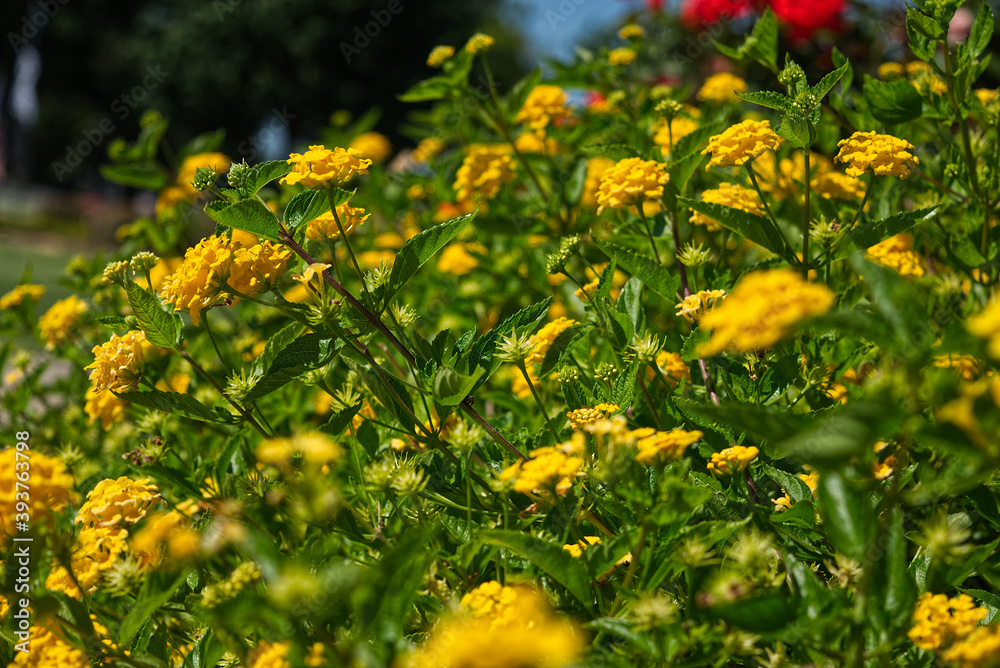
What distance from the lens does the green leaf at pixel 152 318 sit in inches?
50.0

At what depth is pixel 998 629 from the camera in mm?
812

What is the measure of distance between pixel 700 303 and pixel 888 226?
34cm

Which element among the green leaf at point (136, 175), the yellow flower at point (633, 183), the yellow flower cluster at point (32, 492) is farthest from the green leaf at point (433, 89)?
the yellow flower cluster at point (32, 492)

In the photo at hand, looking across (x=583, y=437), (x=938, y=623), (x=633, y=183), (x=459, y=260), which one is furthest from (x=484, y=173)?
(x=938, y=623)

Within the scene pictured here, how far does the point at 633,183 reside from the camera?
1.48 m

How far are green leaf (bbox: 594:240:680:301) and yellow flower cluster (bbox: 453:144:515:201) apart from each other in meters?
0.83

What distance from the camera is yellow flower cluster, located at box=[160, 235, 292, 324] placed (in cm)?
119

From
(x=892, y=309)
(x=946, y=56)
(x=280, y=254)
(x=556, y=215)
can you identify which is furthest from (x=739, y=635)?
(x=556, y=215)

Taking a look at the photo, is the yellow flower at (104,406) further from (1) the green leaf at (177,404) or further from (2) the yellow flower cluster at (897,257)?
(2) the yellow flower cluster at (897,257)

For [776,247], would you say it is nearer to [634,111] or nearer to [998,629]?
[998,629]

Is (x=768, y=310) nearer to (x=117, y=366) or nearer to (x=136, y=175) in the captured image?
(x=117, y=366)

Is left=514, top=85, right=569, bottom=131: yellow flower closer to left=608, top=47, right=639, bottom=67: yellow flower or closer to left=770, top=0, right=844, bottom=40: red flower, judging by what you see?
left=608, top=47, right=639, bottom=67: yellow flower

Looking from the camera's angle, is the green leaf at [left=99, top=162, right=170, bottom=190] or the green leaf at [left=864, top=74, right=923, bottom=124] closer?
the green leaf at [left=864, top=74, right=923, bottom=124]

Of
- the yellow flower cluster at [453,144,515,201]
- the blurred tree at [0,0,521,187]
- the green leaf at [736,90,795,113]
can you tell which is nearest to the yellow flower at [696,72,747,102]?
the yellow flower cluster at [453,144,515,201]
